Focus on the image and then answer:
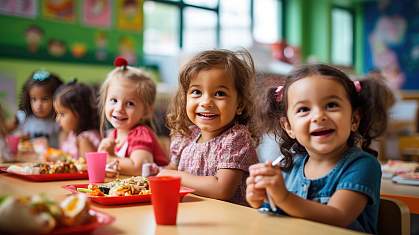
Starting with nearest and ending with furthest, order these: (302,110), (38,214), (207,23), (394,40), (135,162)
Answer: (38,214)
(302,110)
(135,162)
(207,23)
(394,40)

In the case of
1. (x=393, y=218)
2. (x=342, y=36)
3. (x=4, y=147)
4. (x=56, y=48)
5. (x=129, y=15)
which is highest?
(x=342, y=36)

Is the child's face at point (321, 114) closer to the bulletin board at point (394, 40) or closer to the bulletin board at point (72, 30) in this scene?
the bulletin board at point (72, 30)

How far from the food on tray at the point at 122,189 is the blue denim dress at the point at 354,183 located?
299mm

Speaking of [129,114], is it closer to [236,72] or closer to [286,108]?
[236,72]

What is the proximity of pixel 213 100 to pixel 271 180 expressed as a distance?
599mm

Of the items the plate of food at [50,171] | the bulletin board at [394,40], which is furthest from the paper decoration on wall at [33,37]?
the bulletin board at [394,40]

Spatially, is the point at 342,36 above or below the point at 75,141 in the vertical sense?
above

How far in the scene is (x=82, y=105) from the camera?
2.21 meters

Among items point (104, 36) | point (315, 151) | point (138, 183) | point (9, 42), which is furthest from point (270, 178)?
point (104, 36)

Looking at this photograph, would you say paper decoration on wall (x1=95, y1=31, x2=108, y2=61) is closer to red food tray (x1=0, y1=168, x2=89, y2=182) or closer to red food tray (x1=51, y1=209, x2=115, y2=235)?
red food tray (x1=0, y1=168, x2=89, y2=182)

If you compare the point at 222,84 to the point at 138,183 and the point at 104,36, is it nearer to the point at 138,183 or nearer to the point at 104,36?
the point at 138,183

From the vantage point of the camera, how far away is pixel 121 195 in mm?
1141

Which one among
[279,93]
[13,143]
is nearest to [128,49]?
[13,143]

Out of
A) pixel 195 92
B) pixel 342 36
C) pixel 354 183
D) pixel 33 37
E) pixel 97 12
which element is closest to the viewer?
pixel 354 183
